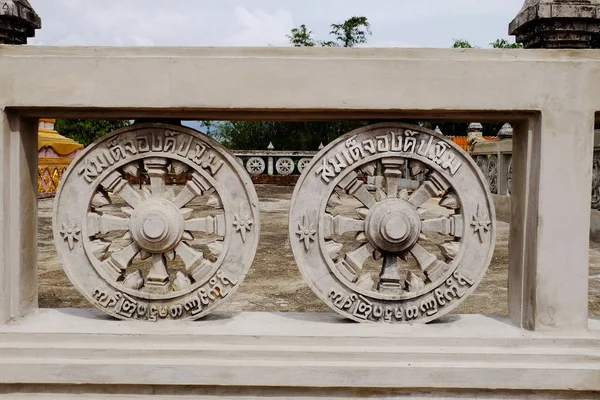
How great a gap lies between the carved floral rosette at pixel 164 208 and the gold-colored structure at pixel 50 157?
44.9 feet

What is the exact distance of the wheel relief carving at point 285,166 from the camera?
820 inches

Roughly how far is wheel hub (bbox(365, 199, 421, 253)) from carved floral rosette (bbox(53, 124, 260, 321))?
0.52m

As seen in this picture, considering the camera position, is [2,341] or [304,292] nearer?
[2,341]

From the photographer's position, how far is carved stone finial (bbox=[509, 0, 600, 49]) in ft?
8.68

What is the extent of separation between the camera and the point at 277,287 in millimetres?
5809

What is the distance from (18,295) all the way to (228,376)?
103 centimetres

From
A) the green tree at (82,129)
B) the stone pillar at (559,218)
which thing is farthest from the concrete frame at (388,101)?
the green tree at (82,129)

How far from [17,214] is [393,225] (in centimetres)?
168

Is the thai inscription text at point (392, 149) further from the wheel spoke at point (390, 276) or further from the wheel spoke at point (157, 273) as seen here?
the wheel spoke at point (157, 273)

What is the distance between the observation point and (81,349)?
8.64 feet

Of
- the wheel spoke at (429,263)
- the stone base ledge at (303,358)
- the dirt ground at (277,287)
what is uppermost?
the wheel spoke at (429,263)

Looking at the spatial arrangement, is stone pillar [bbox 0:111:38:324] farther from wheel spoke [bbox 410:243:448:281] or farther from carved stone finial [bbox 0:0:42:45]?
wheel spoke [bbox 410:243:448:281]

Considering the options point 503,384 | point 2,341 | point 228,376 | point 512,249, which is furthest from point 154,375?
point 512,249

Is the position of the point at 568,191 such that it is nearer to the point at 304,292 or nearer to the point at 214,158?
the point at 214,158
